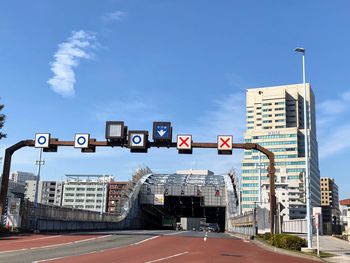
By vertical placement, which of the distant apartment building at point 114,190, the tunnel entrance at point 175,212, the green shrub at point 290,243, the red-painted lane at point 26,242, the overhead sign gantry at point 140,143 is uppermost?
the distant apartment building at point 114,190

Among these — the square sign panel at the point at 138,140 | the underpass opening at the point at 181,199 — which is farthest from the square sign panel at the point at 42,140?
the underpass opening at the point at 181,199

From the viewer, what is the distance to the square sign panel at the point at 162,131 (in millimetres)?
34031

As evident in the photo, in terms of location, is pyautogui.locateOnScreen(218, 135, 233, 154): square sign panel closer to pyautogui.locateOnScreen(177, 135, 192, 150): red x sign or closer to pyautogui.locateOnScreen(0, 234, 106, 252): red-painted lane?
pyautogui.locateOnScreen(177, 135, 192, 150): red x sign

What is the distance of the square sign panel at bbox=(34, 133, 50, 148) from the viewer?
3581 cm

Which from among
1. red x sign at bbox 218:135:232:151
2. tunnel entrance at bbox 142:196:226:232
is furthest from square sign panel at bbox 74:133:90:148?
tunnel entrance at bbox 142:196:226:232

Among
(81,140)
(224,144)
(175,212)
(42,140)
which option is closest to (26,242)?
(81,140)

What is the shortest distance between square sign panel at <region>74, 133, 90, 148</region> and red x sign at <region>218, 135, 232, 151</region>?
1046 centimetres

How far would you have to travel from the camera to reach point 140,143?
34.3 meters

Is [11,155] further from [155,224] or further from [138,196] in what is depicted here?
[155,224]

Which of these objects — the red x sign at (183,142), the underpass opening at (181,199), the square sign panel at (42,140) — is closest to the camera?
the red x sign at (183,142)

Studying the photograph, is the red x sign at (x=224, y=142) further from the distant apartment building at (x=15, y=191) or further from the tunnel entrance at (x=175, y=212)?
the tunnel entrance at (x=175, y=212)

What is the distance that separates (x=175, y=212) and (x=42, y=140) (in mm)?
85294

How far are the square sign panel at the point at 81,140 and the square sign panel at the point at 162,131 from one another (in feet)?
18.1

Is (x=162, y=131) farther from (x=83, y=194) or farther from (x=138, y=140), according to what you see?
(x=83, y=194)
